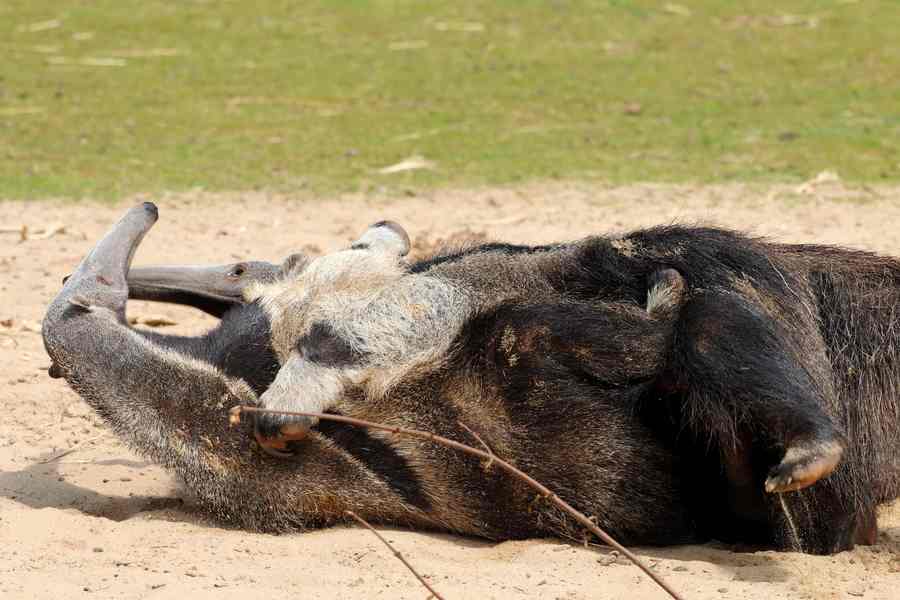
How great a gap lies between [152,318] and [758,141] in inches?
230

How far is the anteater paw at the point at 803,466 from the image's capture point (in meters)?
3.67

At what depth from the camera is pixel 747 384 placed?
396cm

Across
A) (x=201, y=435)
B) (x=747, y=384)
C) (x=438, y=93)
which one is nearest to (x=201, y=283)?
(x=201, y=435)

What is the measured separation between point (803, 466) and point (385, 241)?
213 centimetres

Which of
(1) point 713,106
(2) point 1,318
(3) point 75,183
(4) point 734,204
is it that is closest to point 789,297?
(2) point 1,318

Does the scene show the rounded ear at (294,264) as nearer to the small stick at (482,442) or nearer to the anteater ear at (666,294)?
the small stick at (482,442)

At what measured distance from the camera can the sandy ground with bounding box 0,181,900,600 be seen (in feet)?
12.3

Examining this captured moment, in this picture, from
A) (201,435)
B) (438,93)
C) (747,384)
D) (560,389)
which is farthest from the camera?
(438,93)

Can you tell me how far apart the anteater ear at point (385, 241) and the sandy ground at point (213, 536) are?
1.12 metres

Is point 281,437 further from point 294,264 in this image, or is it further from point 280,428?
point 294,264

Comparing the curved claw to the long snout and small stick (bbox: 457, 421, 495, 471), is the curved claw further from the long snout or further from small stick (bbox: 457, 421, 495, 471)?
the long snout

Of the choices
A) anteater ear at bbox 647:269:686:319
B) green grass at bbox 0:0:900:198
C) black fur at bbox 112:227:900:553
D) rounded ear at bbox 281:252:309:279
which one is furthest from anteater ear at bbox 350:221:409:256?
green grass at bbox 0:0:900:198

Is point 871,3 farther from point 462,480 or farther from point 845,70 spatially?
point 462,480

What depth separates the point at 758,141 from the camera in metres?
10.8
